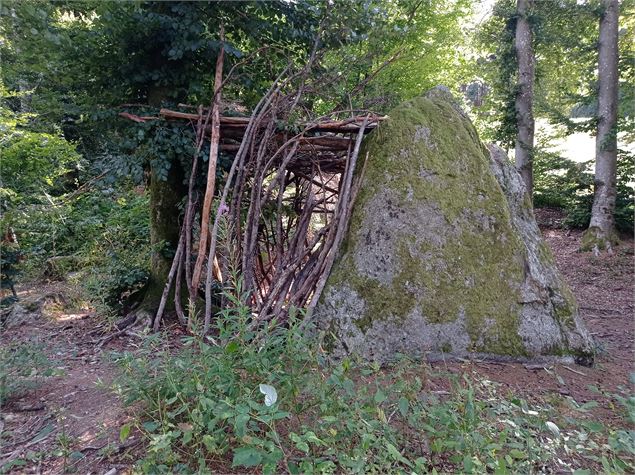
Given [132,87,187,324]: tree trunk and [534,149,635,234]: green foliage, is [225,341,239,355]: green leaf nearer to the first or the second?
[132,87,187,324]: tree trunk

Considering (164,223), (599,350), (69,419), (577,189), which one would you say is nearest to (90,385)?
(69,419)

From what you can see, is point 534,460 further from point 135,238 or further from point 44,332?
point 135,238

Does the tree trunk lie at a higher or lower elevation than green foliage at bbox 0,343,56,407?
higher

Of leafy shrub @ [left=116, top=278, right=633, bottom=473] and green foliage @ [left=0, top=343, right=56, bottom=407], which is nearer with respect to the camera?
leafy shrub @ [left=116, top=278, right=633, bottom=473]

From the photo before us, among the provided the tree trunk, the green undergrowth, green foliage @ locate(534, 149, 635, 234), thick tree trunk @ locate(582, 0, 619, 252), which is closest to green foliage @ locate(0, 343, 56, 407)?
the green undergrowth

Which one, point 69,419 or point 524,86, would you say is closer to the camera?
point 69,419

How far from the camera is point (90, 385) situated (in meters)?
3.12

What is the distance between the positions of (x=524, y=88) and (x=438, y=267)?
7353 mm

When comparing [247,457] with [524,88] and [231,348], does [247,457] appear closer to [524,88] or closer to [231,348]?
[231,348]

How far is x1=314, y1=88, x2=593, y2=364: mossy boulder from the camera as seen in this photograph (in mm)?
3350

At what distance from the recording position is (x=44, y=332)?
4.62m

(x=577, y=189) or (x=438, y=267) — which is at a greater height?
(x=577, y=189)

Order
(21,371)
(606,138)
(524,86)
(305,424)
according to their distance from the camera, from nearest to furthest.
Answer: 1. (305,424)
2. (21,371)
3. (606,138)
4. (524,86)

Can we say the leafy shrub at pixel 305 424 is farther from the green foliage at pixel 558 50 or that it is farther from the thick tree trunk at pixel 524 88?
the green foliage at pixel 558 50
